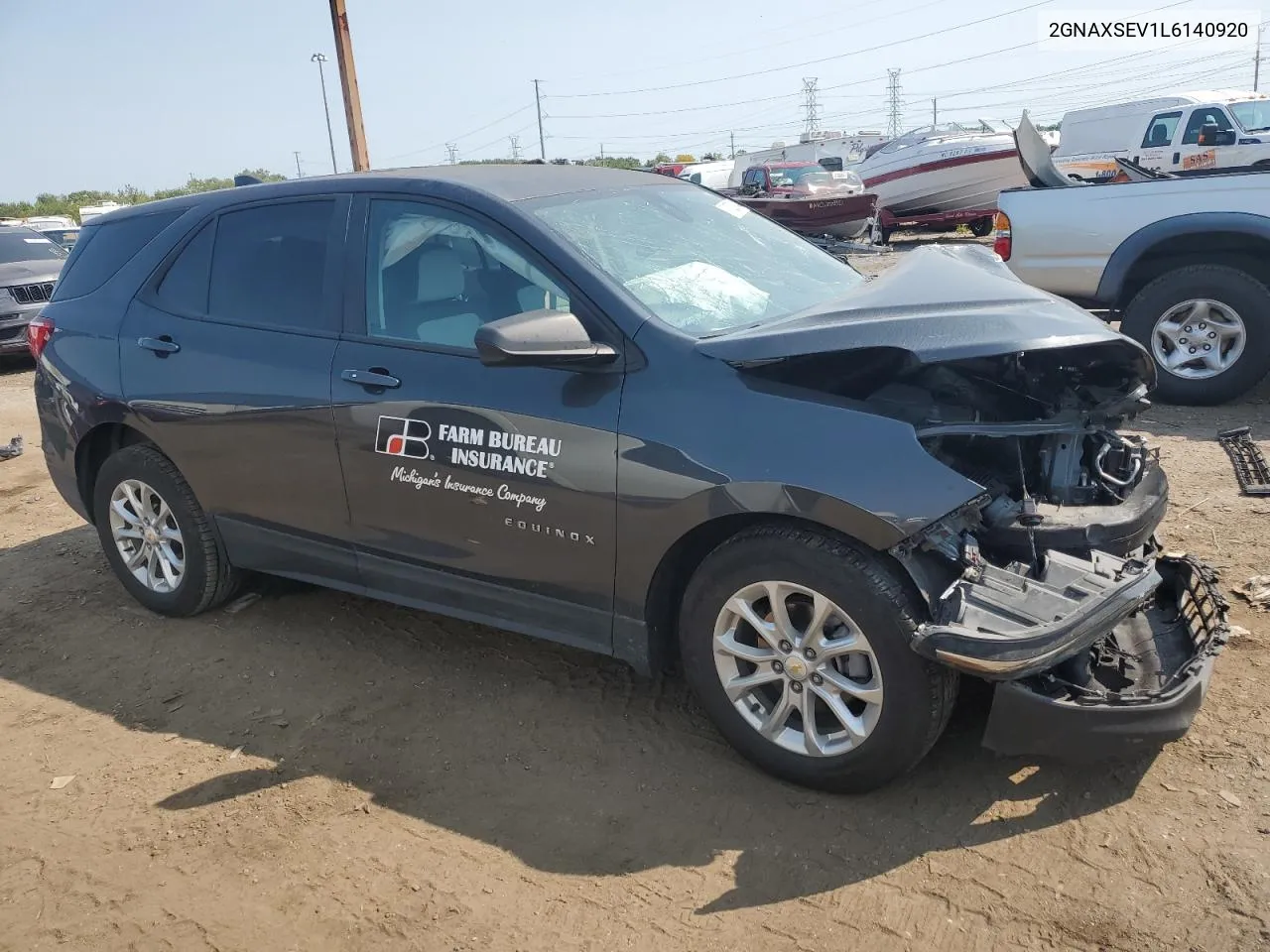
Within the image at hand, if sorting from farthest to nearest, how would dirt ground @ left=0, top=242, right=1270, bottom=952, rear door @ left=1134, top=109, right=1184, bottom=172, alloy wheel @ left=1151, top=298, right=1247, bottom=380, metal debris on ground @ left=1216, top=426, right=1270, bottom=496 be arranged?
rear door @ left=1134, top=109, right=1184, bottom=172
alloy wheel @ left=1151, top=298, right=1247, bottom=380
metal debris on ground @ left=1216, top=426, right=1270, bottom=496
dirt ground @ left=0, top=242, right=1270, bottom=952

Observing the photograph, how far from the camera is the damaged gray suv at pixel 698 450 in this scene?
2797 mm

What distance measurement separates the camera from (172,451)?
433cm

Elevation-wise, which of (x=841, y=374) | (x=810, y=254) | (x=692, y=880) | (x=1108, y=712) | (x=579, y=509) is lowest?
(x=692, y=880)

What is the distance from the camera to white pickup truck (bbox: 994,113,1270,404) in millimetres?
6617

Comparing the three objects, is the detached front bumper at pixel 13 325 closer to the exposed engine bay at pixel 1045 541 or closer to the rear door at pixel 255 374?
the rear door at pixel 255 374

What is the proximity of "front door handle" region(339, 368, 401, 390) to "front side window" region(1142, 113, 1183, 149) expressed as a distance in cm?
1762

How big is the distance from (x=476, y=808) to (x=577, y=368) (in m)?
1.43

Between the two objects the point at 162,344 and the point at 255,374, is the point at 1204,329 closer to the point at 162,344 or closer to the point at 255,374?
the point at 255,374

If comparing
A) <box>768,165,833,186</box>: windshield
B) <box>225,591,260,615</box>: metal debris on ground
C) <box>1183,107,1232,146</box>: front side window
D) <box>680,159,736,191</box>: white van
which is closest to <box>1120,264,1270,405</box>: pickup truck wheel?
<box>225,591,260,615</box>: metal debris on ground

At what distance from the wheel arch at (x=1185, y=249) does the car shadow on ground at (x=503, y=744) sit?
471cm

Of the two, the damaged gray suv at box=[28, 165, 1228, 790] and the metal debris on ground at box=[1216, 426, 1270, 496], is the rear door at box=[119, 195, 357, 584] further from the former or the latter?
the metal debris on ground at box=[1216, 426, 1270, 496]

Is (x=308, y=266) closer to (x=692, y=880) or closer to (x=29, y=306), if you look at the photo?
(x=692, y=880)

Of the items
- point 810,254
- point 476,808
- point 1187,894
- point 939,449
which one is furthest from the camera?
point 810,254

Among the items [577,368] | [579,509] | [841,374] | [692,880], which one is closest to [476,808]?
[692,880]
